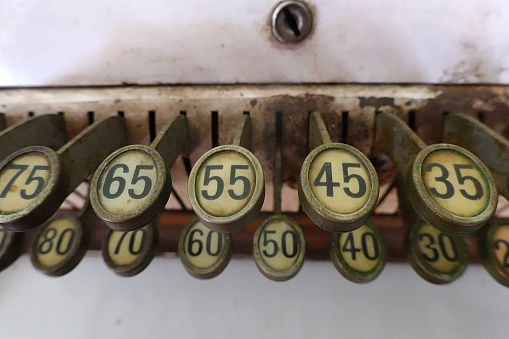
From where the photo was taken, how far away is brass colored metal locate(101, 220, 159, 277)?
0.81 meters

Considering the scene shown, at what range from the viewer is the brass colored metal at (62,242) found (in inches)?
32.5

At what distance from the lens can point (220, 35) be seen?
88 centimetres

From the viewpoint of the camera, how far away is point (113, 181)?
0.65 meters

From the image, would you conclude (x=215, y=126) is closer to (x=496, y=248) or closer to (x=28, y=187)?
(x=28, y=187)

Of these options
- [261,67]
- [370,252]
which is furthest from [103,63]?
[370,252]

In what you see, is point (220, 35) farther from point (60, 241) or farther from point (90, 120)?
point (60, 241)

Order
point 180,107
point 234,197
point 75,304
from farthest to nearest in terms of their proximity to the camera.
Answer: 1. point 75,304
2. point 180,107
3. point 234,197

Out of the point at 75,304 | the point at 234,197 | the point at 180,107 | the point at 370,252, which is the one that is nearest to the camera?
the point at 234,197

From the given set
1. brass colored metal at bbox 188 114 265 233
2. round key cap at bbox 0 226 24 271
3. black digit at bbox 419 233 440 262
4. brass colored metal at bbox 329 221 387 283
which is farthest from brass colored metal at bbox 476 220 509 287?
round key cap at bbox 0 226 24 271

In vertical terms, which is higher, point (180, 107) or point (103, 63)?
point (103, 63)

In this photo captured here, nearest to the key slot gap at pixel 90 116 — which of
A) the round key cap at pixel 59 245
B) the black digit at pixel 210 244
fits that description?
the round key cap at pixel 59 245

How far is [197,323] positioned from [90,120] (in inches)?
28.1

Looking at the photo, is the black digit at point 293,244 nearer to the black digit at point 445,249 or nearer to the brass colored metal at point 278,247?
the brass colored metal at point 278,247

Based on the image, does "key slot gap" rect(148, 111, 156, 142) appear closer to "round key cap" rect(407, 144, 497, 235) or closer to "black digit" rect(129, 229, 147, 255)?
"black digit" rect(129, 229, 147, 255)
